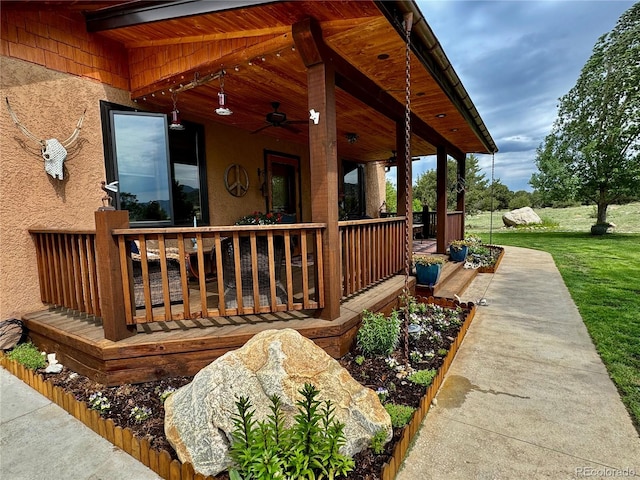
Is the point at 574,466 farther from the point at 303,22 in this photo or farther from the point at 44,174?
the point at 44,174

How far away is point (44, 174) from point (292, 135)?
393cm

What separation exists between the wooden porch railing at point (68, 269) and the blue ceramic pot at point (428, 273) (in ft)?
12.5

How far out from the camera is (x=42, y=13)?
10.4 feet

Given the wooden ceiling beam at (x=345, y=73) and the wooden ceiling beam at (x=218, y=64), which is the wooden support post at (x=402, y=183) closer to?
the wooden ceiling beam at (x=345, y=73)

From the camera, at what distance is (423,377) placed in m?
2.46

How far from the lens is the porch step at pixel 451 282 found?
4665 millimetres

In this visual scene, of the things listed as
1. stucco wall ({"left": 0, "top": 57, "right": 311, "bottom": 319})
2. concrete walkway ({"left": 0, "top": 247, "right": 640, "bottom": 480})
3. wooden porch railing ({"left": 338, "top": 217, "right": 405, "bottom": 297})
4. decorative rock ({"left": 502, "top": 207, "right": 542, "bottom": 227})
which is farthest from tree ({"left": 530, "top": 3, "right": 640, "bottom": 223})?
stucco wall ({"left": 0, "top": 57, "right": 311, "bottom": 319})

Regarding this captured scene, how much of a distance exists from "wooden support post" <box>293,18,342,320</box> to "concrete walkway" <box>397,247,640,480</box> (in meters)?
1.19

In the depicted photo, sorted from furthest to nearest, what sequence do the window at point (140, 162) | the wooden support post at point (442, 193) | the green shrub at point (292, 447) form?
the wooden support post at point (442, 193) < the window at point (140, 162) < the green shrub at point (292, 447)

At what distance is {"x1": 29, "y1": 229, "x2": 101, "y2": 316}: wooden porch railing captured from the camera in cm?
276

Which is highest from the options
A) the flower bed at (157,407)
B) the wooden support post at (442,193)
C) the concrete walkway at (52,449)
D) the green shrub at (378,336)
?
the wooden support post at (442,193)

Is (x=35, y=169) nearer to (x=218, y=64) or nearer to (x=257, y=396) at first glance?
(x=218, y=64)

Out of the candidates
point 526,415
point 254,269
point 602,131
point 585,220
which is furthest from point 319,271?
point 585,220

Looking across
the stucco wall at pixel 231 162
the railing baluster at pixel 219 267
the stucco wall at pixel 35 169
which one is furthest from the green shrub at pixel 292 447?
the stucco wall at pixel 231 162
